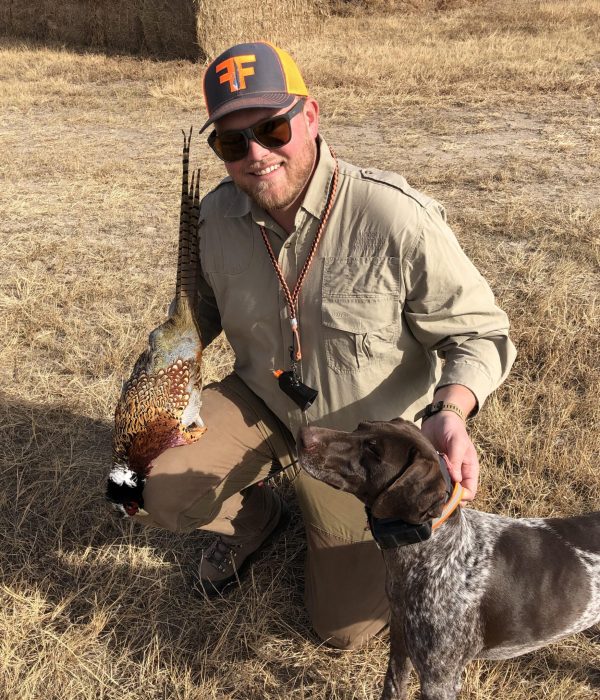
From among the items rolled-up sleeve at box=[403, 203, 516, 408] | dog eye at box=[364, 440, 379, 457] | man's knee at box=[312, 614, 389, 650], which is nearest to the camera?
dog eye at box=[364, 440, 379, 457]

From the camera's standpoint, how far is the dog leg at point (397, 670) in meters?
2.87

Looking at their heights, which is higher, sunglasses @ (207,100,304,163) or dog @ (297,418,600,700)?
sunglasses @ (207,100,304,163)

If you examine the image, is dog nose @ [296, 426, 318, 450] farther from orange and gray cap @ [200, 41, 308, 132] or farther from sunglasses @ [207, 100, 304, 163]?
orange and gray cap @ [200, 41, 308, 132]

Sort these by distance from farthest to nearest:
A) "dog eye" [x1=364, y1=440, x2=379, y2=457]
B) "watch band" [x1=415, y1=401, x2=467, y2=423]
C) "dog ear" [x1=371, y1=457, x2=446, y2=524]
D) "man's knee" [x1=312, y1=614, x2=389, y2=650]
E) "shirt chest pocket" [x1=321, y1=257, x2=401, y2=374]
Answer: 1. "man's knee" [x1=312, y1=614, x2=389, y2=650]
2. "shirt chest pocket" [x1=321, y1=257, x2=401, y2=374]
3. "watch band" [x1=415, y1=401, x2=467, y2=423]
4. "dog eye" [x1=364, y1=440, x2=379, y2=457]
5. "dog ear" [x1=371, y1=457, x2=446, y2=524]

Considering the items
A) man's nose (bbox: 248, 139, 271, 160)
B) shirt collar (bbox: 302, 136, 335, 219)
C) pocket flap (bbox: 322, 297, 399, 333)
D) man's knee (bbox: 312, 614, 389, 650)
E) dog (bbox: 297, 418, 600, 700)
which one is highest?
man's nose (bbox: 248, 139, 271, 160)

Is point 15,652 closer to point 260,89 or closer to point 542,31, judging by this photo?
point 260,89

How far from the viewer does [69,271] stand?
653cm

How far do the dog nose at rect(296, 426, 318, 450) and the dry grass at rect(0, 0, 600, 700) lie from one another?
1.39 m

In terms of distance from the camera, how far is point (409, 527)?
232 centimetres

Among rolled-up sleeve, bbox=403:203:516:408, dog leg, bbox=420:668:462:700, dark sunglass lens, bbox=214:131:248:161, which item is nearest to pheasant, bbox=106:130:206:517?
dark sunglass lens, bbox=214:131:248:161

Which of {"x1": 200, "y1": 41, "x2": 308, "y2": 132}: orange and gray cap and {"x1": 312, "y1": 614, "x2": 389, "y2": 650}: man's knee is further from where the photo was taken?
{"x1": 312, "y1": 614, "x2": 389, "y2": 650}: man's knee

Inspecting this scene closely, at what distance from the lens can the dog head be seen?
2238 mm

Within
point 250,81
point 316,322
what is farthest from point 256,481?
point 250,81

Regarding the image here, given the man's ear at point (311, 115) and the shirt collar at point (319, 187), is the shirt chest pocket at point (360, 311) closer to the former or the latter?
the shirt collar at point (319, 187)
